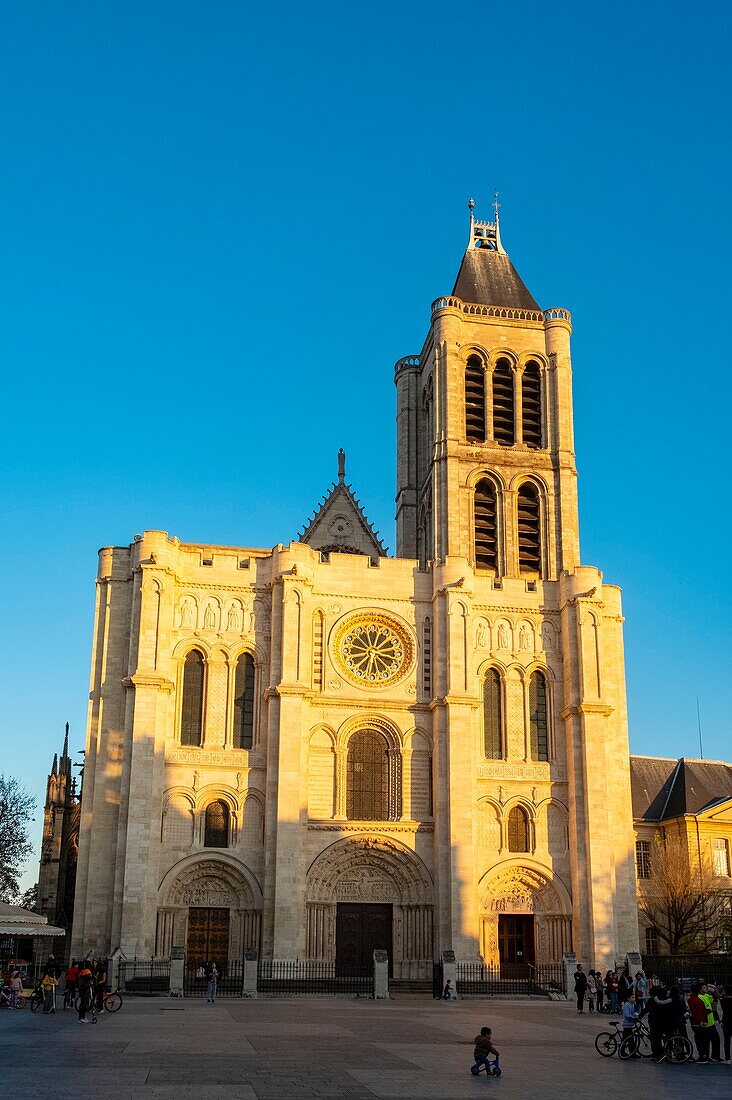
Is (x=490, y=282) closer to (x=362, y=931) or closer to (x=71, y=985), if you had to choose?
(x=362, y=931)

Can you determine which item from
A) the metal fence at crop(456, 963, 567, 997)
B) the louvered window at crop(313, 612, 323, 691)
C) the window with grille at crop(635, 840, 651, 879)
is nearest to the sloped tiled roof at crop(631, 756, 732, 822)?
the window with grille at crop(635, 840, 651, 879)

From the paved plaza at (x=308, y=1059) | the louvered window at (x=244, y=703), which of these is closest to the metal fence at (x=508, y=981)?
the paved plaza at (x=308, y=1059)

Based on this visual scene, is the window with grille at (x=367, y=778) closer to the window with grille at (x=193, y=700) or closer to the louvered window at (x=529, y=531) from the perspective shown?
the window with grille at (x=193, y=700)

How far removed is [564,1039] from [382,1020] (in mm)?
4950

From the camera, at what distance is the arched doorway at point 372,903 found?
39.3 m

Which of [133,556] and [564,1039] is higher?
[133,556]

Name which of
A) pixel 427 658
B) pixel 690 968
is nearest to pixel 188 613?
pixel 427 658

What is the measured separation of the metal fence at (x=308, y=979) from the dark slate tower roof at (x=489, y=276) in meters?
28.6

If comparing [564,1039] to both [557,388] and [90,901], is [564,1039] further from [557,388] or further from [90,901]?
[557,388]

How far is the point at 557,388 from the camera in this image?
49.2m

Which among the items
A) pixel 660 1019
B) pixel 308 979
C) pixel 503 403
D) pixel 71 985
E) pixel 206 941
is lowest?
pixel 308 979

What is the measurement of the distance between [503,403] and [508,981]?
23.6 meters

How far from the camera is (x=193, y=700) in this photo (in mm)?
41031

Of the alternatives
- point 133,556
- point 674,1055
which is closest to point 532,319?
point 133,556
